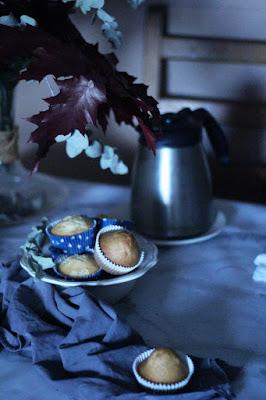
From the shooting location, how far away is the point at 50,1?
95cm

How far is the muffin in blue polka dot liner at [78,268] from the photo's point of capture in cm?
78

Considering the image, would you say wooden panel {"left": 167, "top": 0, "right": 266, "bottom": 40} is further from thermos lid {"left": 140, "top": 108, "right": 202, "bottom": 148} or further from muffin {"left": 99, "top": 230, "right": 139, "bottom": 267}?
muffin {"left": 99, "top": 230, "right": 139, "bottom": 267}

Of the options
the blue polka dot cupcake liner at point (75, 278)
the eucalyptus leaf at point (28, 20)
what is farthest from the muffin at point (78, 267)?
the eucalyptus leaf at point (28, 20)

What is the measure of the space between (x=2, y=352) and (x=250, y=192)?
893 mm

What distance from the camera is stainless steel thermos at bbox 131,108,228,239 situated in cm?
95

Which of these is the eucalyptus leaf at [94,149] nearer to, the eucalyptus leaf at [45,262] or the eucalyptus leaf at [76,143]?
A: the eucalyptus leaf at [76,143]

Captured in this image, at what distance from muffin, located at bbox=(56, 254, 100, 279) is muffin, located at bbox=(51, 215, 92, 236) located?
1.6 inches

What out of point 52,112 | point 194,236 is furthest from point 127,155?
point 52,112

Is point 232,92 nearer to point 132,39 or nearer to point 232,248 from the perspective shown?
point 132,39

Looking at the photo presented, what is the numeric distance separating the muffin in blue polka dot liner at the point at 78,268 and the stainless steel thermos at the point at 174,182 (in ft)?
0.68

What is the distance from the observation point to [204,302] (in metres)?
0.83

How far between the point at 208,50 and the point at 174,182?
0.50 metres

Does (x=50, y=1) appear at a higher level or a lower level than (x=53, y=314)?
higher

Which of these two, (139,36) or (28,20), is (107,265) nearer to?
(28,20)
